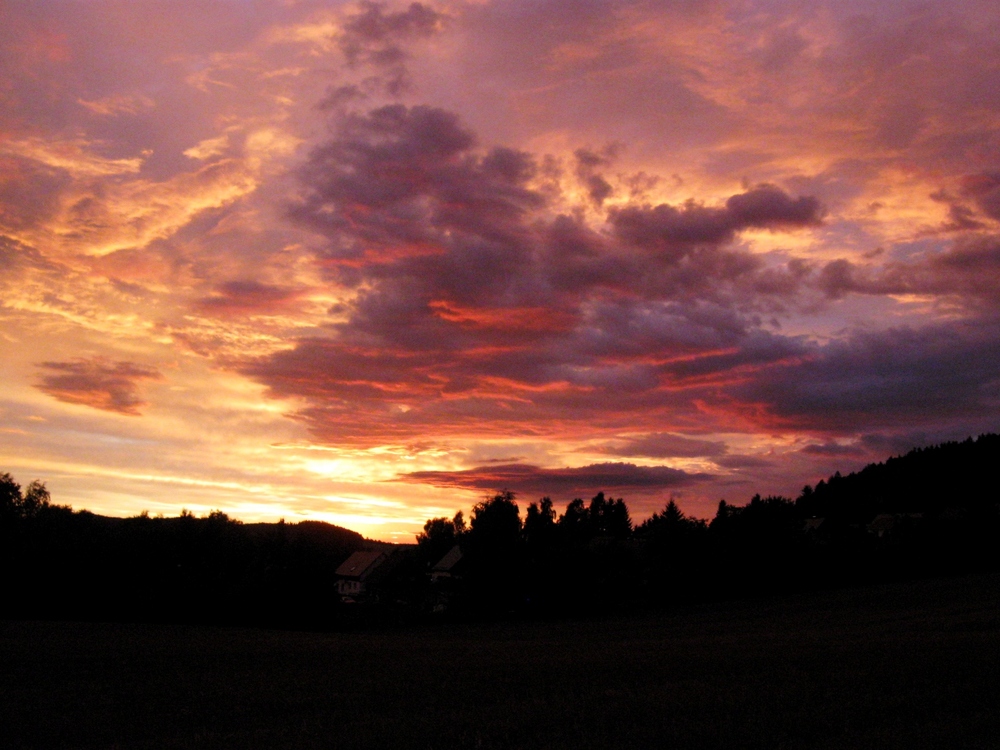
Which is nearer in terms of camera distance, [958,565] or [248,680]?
[248,680]

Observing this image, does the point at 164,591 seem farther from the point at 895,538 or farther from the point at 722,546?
the point at 895,538

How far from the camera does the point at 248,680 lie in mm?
29297

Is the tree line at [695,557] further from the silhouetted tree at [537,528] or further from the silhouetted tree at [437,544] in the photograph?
the silhouetted tree at [437,544]

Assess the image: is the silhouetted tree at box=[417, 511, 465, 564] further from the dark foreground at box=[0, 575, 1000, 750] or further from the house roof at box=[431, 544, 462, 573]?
the dark foreground at box=[0, 575, 1000, 750]

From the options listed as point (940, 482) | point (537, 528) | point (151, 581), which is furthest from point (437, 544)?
point (940, 482)

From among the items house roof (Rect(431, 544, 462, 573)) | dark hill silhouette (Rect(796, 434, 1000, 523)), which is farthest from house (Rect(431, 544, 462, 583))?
dark hill silhouette (Rect(796, 434, 1000, 523))

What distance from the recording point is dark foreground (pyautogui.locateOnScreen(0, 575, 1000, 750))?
15750 mm

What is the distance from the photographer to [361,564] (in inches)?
5310

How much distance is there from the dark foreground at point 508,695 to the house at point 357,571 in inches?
3487

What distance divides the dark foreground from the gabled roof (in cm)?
9063

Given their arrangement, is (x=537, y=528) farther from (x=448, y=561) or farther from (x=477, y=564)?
(x=448, y=561)

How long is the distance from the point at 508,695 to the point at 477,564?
2572 inches

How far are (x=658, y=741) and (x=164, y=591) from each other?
66.7 metres

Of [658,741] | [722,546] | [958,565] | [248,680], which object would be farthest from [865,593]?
[658,741]
